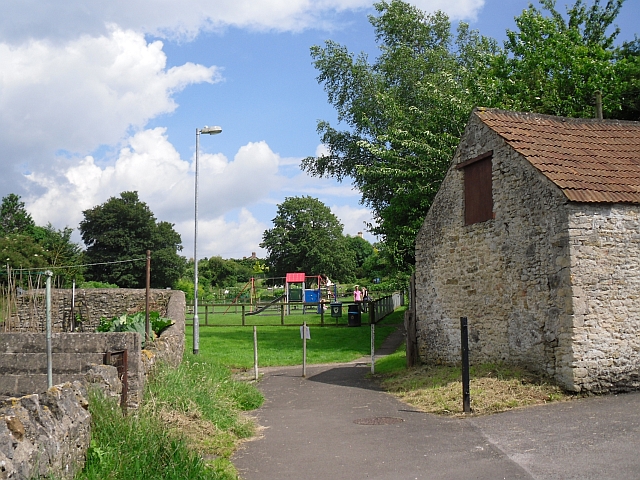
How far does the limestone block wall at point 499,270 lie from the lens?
12938 mm

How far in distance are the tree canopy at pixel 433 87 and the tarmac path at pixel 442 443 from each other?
11.7 meters

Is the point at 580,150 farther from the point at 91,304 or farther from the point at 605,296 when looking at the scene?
the point at 91,304

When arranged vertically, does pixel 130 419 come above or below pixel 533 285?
below

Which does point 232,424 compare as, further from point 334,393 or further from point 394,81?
point 394,81

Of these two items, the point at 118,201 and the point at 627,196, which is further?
the point at 118,201

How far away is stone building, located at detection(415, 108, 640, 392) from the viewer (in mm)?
12547

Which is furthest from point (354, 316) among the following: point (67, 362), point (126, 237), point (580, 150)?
point (126, 237)

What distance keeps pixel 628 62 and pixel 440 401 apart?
761 inches

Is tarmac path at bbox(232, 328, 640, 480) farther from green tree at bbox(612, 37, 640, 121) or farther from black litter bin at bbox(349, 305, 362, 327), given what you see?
black litter bin at bbox(349, 305, 362, 327)

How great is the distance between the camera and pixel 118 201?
2894 inches

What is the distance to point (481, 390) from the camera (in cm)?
1271

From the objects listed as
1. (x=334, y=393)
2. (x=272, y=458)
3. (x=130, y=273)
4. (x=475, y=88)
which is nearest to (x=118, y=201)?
(x=130, y=273)

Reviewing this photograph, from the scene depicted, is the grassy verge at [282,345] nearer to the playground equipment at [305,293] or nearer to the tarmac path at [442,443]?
the tarmac path at [442,443]

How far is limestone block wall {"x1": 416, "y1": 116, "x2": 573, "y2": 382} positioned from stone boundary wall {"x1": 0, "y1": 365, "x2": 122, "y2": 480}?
30.1 feet
